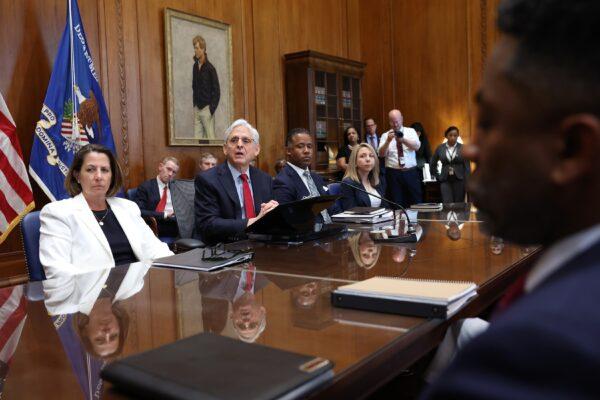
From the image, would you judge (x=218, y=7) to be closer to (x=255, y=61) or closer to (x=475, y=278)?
(x=255, y=61)

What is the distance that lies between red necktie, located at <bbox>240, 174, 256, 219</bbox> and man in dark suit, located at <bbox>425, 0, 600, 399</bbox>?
2.90 metres

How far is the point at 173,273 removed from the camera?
2051mm

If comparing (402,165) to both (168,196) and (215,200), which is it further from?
(215,200)

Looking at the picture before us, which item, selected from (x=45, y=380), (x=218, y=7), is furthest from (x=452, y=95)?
(x=45, y=380)

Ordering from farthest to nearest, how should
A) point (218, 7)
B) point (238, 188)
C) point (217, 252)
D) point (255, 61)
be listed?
point (255, 61)
point (218, 7)
point (238, 188)
point (217, 252)

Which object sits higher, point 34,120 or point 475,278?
point 34,120

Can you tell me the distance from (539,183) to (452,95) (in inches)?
370

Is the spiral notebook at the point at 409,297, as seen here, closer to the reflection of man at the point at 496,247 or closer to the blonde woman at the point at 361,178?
the reflection of man at the point at 496,247

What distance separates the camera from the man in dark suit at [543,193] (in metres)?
0.43

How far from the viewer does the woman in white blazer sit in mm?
2527

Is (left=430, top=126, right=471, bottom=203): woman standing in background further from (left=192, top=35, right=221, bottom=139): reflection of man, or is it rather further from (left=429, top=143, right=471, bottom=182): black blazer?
(left=192, top=35, right=221, bottom=139): reflection of man

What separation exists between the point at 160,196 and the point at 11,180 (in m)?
1.48

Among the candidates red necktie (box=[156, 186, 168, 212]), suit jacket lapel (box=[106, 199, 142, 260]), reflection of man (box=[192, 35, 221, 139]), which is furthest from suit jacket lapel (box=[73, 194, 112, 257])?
reflection of man (box=[192, 35, 221, 139])

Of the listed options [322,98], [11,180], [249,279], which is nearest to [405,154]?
[322,98]
